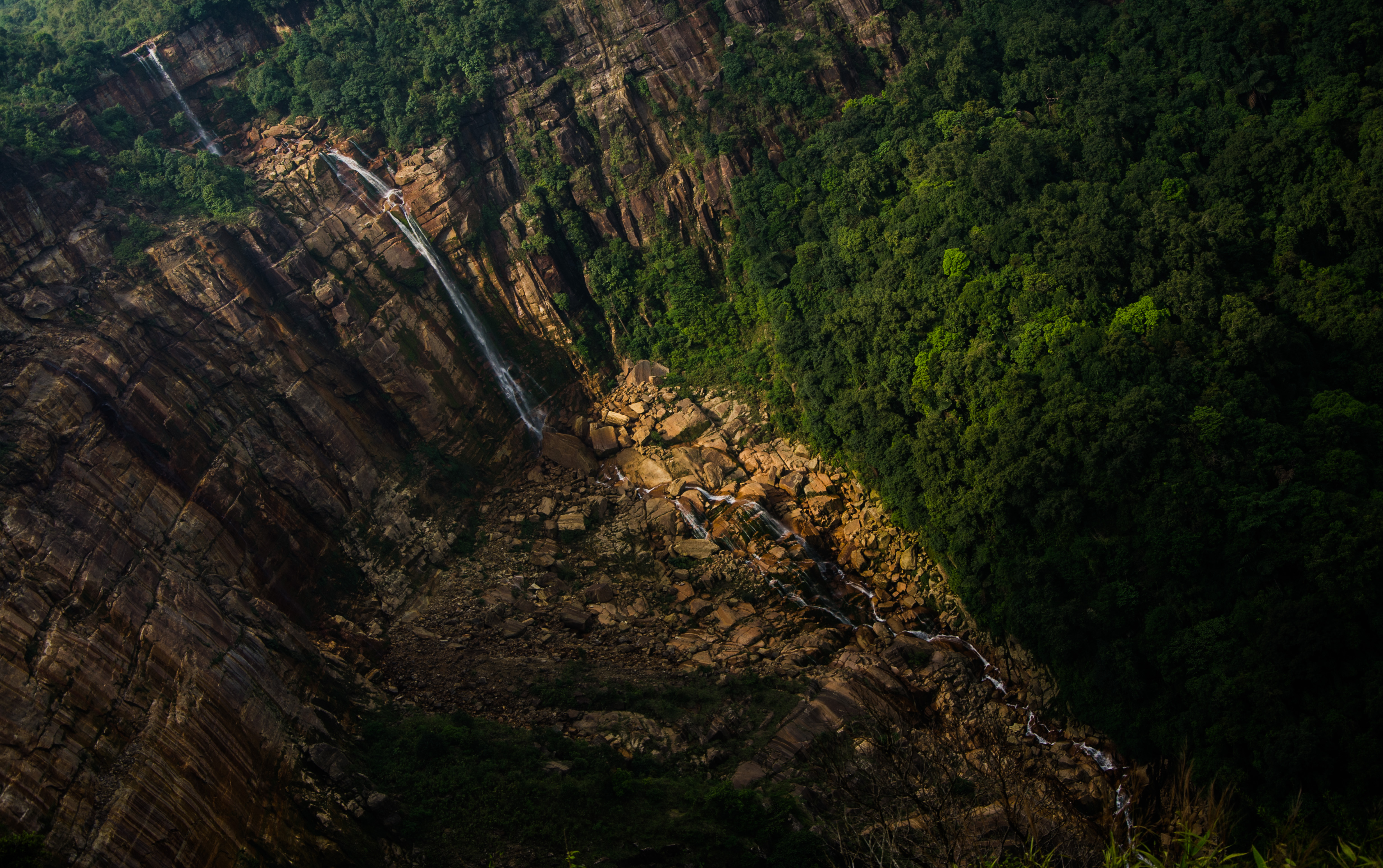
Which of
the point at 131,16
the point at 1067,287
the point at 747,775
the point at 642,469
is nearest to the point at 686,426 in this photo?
the point at 642,469

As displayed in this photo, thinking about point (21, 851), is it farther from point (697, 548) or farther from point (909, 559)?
point (909, 559)

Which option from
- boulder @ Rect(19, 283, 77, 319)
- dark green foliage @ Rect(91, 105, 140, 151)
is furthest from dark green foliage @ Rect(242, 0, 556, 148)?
boulder @ Rect(19, 283, 77, 319)

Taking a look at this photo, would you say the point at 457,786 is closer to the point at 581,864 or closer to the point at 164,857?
the point at 581,864

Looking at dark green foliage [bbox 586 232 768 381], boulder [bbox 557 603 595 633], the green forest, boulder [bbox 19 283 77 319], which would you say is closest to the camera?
the green forest

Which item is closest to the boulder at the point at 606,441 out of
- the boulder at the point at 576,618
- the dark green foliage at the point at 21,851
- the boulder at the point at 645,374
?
the boulder at the point at 645,374

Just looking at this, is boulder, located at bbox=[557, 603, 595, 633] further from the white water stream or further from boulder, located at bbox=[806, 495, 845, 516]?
boulder, located at bbox=[806, 495, 845, 516]
